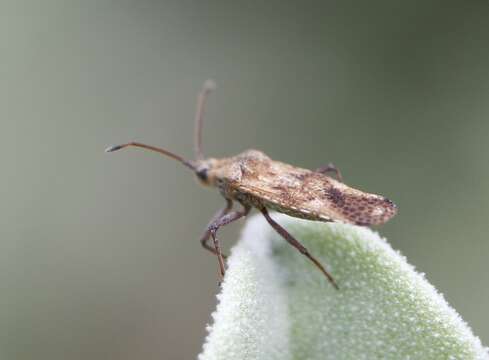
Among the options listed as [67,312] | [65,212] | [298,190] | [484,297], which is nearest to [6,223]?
[65,212]

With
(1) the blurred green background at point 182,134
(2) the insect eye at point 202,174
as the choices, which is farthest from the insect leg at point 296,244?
(1) the blurred green background at point 182,134

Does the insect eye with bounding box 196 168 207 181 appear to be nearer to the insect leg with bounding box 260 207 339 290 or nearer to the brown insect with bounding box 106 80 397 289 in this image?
the brown insect with bounding box 106 80 397 289

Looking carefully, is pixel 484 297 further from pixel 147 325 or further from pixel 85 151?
pixel 85 151

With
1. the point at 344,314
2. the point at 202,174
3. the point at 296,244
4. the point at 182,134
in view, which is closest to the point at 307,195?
the point at 296,244

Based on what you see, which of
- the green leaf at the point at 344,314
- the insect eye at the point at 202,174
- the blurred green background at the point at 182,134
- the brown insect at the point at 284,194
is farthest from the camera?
the blurred green background at the point at 182,134

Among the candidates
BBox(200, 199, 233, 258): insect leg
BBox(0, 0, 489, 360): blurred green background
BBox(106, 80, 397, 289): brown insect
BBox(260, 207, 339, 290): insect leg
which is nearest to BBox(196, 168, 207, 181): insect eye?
BBox(106, 80, 397, 289): brown insect

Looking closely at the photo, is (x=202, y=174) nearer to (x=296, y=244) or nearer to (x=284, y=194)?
(x=284, y=194)

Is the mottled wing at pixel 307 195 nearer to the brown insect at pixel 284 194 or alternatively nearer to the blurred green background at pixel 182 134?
the brown insect at pixel 284 194
